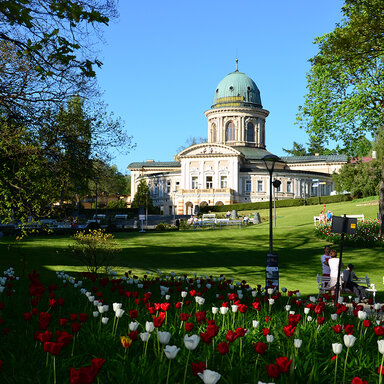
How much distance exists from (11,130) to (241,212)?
50.5 metres

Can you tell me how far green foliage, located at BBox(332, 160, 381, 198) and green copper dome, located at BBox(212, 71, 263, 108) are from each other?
30.2 meters

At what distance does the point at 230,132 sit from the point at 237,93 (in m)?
7.27

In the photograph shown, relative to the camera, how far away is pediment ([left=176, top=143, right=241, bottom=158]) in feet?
260

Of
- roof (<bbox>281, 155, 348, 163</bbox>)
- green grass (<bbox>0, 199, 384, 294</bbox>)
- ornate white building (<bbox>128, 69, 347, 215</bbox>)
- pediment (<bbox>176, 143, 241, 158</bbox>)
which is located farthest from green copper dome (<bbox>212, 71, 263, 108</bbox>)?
green grass (<bbox>0, 199, 384, 294</bbox>)

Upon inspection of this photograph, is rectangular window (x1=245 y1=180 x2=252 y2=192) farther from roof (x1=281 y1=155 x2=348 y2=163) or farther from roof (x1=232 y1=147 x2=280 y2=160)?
roof (x1=281 y1=155 x2=348 y2=163)

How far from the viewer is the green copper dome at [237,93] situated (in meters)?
87.2

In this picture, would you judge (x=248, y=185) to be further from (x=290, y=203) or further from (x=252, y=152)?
(x=290, y=203)

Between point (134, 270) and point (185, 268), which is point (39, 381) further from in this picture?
point (185, 268)

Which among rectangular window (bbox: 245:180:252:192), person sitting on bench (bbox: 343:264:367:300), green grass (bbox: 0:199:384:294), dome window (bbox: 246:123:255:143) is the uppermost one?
dome window (bbox: 246:123:255:143)

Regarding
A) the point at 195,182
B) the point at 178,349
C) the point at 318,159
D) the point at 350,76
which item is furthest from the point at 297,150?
the point at 178,349

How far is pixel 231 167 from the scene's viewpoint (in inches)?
3115

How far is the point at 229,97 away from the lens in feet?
287

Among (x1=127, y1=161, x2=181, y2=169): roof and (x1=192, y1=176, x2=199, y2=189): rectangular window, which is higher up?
(x1=127, y1=161, x2=181, y2=169): roof

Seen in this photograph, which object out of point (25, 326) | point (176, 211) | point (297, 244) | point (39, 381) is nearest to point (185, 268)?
point (297, 244)
